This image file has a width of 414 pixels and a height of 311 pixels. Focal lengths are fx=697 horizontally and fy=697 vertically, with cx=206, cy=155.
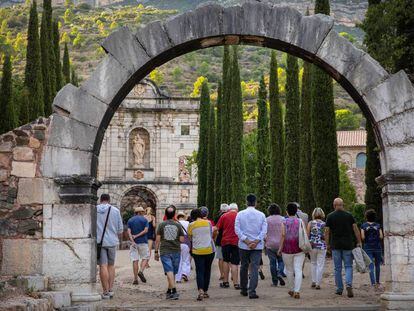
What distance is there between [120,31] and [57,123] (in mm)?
1746

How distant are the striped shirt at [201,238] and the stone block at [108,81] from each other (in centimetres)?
315

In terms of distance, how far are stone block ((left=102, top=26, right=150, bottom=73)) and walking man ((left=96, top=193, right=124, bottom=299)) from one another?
2.76m

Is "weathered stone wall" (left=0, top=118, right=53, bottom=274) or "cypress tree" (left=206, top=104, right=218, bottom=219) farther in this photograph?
"cypress tree" (left=206, top=104, right=218, bottom=219)

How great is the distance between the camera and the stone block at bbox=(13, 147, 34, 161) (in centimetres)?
1095

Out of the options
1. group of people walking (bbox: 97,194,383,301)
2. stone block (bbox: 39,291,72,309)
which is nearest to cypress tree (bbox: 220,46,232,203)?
group of people walking (bbox: 97,194,383,301)

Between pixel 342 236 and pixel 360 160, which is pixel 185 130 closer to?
pixel 360 160

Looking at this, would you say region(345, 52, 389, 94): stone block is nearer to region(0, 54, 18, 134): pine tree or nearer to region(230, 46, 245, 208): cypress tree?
region(230, 46, 245, 208): cypress tree

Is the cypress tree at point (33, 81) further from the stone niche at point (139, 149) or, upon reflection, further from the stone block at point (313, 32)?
the stone block at point (313, 32)

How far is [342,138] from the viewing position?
67.3 meters

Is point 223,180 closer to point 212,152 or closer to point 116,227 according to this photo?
point 212,152

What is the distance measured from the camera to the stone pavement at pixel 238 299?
11.1 meters

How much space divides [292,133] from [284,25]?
1806cm

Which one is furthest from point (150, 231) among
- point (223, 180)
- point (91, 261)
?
point (223, 180)

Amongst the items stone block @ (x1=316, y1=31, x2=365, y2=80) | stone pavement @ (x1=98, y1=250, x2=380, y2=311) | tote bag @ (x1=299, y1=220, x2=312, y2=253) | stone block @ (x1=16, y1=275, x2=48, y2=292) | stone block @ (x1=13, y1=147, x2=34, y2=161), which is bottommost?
stone pavement @ (x1=98, y1=250, x2=380, y2=311)
